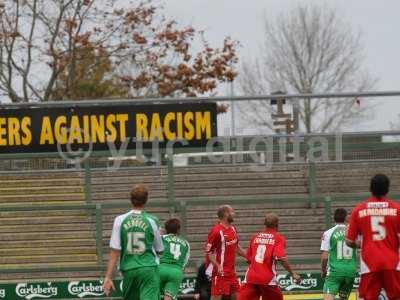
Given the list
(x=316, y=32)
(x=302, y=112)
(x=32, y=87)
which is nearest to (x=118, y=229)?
(x=302, y=112)

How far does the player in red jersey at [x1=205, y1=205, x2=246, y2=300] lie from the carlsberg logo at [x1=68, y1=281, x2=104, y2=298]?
443cm

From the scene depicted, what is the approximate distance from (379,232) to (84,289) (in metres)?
11.6

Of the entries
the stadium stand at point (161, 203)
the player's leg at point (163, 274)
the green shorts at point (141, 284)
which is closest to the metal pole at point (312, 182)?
the stadium stand at point (161, 203)

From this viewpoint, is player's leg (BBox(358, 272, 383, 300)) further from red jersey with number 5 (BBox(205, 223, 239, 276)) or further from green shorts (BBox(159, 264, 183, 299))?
red jersey with number 5 (BBox(205, 223, 239, 276))

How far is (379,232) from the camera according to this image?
12.4 m

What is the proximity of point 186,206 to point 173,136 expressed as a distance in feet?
6.67

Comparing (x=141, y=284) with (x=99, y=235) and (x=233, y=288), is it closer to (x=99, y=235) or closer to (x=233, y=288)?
(x=233, y=288)

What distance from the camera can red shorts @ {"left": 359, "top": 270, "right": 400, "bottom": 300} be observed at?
40.5ft

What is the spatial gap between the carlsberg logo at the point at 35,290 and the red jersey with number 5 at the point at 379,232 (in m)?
11.6

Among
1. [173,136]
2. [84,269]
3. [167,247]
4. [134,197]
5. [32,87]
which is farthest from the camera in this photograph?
[32,87]

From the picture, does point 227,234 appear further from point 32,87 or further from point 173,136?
point 32,87

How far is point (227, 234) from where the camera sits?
61.6 ft

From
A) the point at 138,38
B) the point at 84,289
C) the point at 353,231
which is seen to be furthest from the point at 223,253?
the point at 138,38

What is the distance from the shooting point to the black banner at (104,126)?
25156mm
